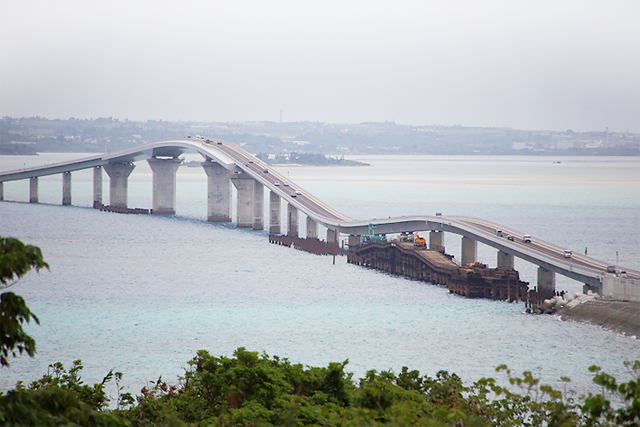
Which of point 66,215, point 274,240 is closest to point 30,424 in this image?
point 274,240

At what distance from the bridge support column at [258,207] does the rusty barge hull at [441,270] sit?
1401 inches

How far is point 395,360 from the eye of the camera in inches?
1777

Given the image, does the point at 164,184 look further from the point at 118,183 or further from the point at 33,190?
the point at 33,190

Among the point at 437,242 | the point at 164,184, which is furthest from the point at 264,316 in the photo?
the point at 164,184

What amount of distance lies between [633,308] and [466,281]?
18.5 meters

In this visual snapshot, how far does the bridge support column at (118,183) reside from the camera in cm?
15980

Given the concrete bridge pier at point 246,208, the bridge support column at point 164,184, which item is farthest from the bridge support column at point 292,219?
the bridge support column at point 164,184

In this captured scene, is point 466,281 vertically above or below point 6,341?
below

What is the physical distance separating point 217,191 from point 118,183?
105 ft

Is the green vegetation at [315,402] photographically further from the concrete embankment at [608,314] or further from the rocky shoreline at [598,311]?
the rocky shoreline at [598,311]

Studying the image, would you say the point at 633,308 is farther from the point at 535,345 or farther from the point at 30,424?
the point at 30,424

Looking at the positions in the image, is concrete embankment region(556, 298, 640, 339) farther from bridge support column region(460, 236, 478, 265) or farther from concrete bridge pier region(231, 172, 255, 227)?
concrete bridge pier region(231, 172, 255, 227)

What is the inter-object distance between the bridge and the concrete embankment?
126 centimetres

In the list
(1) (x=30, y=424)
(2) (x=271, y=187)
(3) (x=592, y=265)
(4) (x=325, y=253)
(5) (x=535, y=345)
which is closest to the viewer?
(1) (x=30, y=424)
